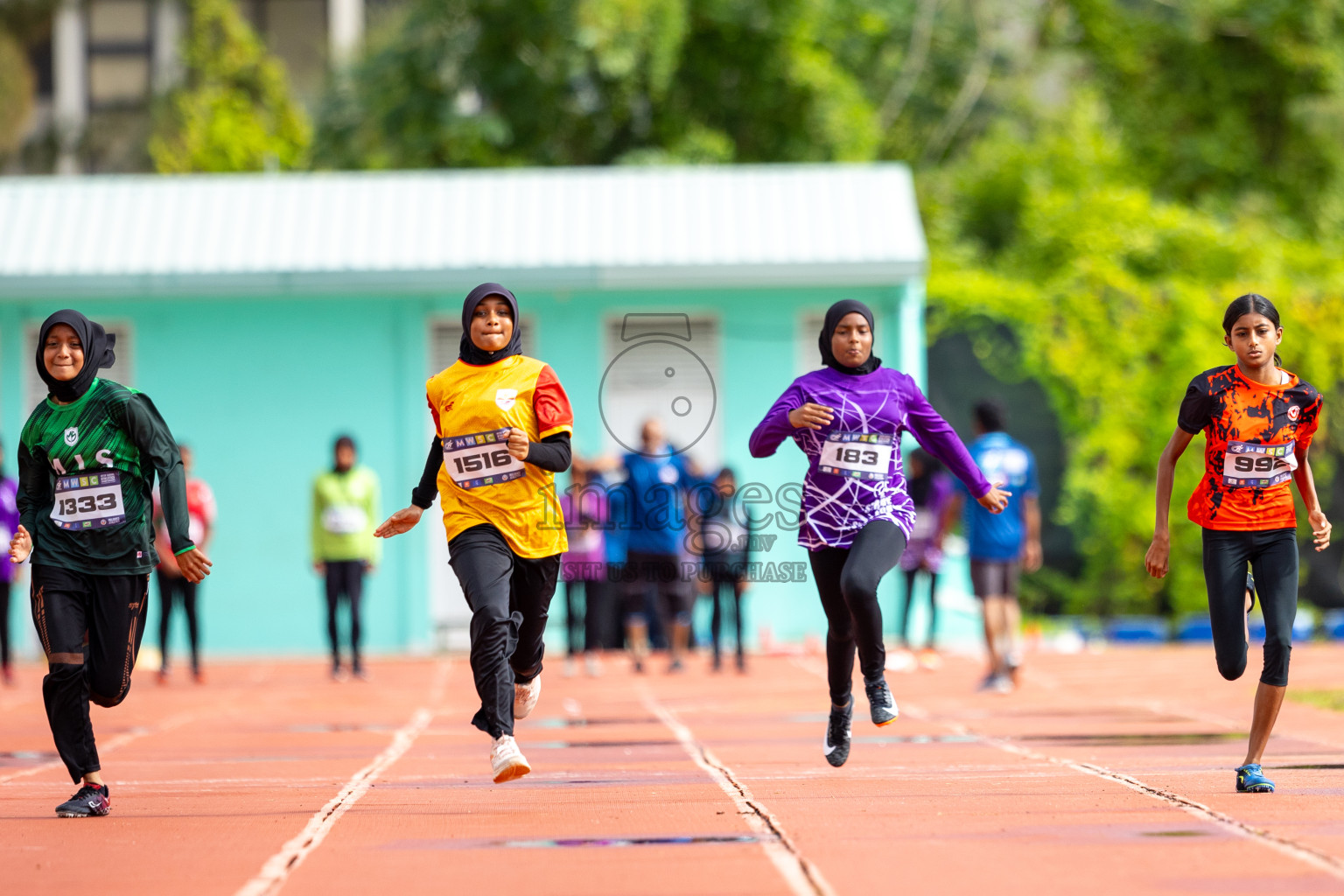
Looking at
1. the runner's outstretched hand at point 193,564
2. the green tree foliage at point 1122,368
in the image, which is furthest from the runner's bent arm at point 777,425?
the green tree foliage at point 1122,368

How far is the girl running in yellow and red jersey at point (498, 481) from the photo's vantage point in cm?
660

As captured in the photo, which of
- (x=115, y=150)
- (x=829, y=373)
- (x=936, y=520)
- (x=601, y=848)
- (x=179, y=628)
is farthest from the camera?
(x=115, y=150)

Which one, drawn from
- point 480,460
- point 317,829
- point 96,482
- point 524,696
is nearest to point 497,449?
point 480,460

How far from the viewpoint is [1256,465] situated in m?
6.70

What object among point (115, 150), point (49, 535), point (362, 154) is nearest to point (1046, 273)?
point (362, 154)

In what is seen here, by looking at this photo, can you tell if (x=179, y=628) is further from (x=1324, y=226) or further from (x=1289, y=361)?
(x=1324, y=226)

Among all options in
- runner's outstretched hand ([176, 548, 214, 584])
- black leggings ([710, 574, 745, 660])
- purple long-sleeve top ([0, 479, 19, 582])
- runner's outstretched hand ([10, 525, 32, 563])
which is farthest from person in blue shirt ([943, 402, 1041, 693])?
purple long-sleeve top ([0, 479, 19, 582])

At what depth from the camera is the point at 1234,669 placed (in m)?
6.62

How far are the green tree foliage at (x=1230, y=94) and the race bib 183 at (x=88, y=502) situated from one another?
85.5 feet

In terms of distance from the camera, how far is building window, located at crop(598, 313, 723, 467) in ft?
55.9

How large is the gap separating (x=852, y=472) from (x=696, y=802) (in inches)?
62.5

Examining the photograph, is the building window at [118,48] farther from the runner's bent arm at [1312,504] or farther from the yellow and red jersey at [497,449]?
the runner's bent arm at [1312,504]

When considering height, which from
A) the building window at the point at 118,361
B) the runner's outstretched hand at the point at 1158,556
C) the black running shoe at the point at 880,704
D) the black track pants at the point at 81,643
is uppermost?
the building window at the point at 118,361

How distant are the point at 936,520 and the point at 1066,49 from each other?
21.4 metres
